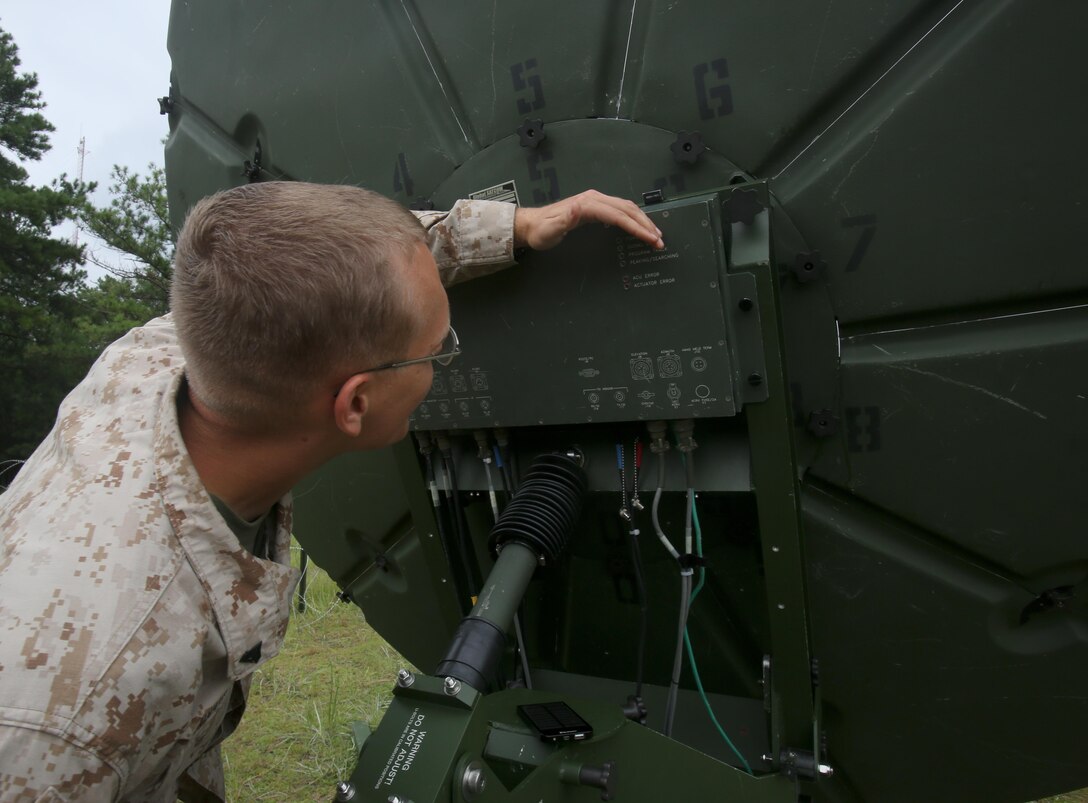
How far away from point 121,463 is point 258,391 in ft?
0.79

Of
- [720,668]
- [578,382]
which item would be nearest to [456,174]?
[578,382]

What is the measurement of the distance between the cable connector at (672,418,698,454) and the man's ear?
1.88 feet

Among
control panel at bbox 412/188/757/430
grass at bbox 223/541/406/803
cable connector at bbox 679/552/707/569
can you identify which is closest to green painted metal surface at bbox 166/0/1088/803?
control panel at bbox 412/188/757/430

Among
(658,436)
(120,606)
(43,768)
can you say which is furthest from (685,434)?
(43,768)

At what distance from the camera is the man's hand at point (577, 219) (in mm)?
1370

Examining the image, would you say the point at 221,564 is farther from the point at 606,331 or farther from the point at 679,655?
the point at 679,655

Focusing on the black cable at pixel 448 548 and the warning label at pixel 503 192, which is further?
the black cable at pixel 448 548

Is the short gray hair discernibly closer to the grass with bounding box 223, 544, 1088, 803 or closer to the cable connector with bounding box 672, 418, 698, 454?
the cable connector with bounding box 672, 418, 698, 454

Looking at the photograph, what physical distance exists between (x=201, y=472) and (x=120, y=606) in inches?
11.9

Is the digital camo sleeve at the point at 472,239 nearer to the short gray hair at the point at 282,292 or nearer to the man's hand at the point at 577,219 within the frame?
the man's hand at the point at 577,219

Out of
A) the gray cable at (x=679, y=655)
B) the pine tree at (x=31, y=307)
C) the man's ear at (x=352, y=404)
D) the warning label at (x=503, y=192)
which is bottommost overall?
the gray cable at (x=679, y=655)

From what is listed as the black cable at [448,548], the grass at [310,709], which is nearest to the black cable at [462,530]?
the black cable at [448,548]

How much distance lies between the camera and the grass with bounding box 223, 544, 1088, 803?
3135 millimetres

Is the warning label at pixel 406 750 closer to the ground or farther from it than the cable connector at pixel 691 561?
closer to the ground
